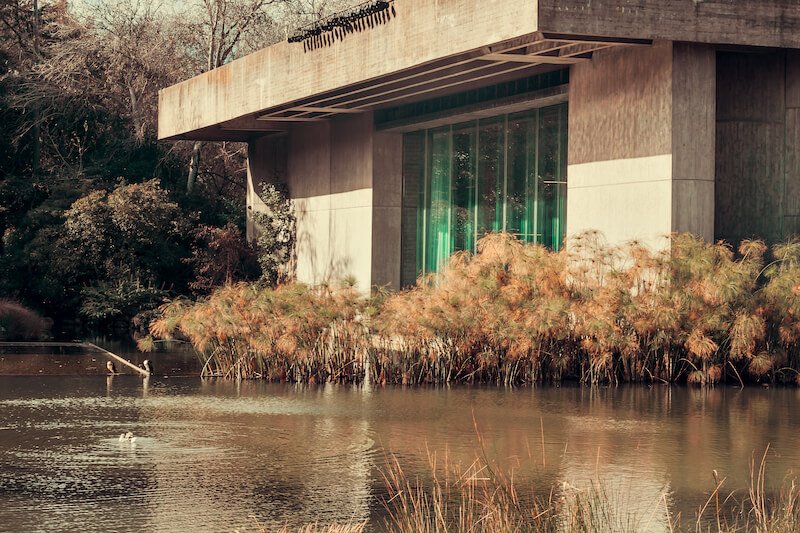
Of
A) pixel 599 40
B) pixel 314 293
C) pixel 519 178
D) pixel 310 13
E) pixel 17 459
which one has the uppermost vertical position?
pixel 310 13

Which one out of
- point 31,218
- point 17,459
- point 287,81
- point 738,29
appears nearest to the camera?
point 17,459

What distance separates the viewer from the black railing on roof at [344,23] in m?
22.5

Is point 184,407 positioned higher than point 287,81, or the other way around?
point 287,81

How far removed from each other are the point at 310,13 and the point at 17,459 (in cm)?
3154

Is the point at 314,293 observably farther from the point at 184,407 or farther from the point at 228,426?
the point at 228,426

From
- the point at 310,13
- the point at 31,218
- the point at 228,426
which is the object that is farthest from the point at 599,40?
the point at 310,13

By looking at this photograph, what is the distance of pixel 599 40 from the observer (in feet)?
62.0

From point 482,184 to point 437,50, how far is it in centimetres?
498

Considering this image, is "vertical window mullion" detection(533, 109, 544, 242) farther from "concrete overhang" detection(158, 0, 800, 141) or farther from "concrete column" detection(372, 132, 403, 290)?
"concrete column" detection(372, 132, 403, 290)

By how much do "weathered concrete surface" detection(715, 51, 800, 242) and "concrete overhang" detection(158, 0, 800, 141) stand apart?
1.47 meters

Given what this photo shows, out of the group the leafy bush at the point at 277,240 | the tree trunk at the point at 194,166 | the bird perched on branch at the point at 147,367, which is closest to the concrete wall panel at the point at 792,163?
the bird perched on branch at the point at 147,367

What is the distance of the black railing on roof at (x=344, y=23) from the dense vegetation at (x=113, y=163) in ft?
22.8

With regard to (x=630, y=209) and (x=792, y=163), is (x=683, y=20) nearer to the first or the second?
(x=630, y=209)

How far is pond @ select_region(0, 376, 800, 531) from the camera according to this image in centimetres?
895
